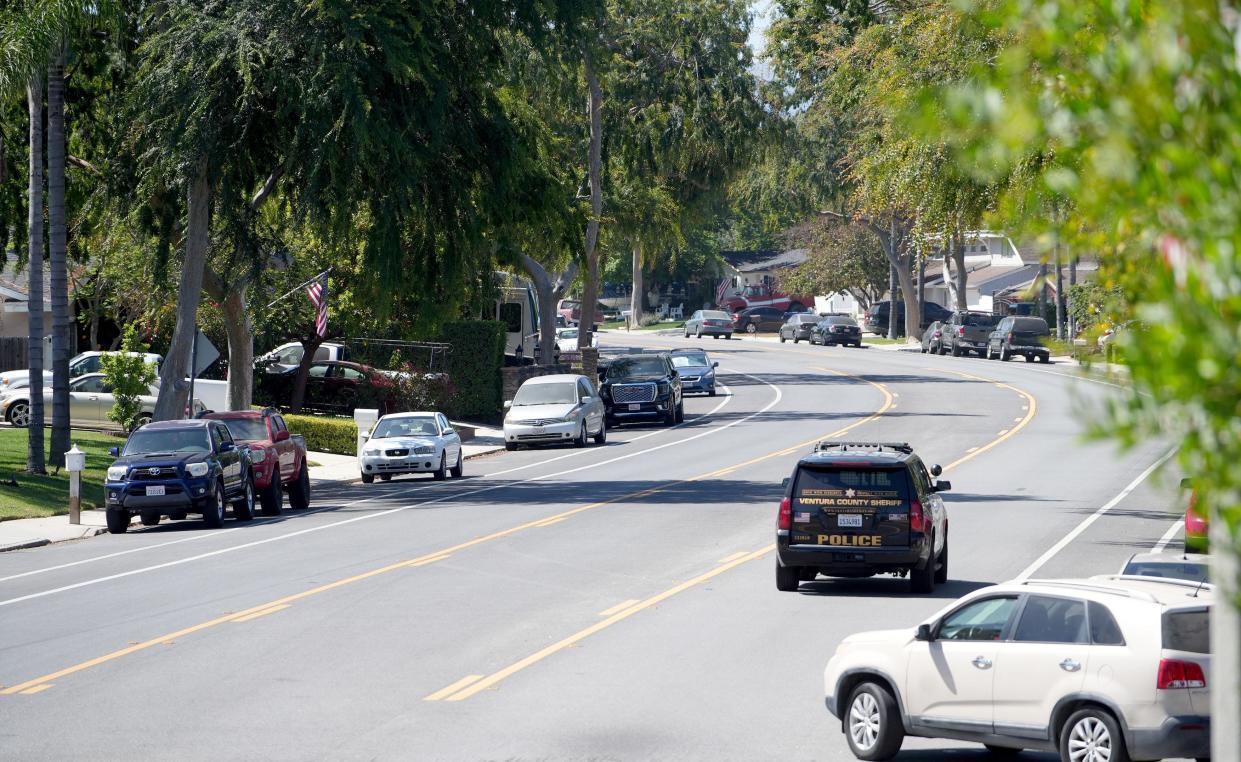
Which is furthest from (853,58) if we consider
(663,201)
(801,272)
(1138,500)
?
(801,272)

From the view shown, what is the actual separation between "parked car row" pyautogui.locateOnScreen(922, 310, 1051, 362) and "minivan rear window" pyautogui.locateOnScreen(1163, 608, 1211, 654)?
193 feet

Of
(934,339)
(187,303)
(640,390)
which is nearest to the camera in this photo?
(187,303)

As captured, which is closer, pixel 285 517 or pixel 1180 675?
pixel 1180 675

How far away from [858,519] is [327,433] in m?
25.8

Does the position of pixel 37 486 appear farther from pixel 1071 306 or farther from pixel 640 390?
pixel 640 390

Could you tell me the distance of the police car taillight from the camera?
18406 millimetres

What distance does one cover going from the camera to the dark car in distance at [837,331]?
3474 inches

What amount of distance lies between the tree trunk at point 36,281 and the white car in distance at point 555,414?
42.4ft

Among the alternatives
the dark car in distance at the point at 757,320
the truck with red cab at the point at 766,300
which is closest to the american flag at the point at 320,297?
the dark car in distance at the point at 757,320

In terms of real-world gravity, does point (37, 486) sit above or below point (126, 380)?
below

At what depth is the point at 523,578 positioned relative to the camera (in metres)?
20.1

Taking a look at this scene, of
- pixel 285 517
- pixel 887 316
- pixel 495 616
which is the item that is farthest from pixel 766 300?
pixel 495 616

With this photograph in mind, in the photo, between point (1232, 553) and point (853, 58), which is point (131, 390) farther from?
point (1232, 553)

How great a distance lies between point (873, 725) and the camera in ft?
38.7
